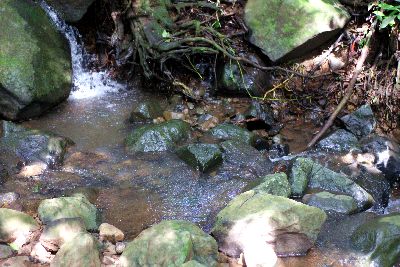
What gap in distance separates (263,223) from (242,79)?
262cm

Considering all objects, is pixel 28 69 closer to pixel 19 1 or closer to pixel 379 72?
pixel 19 1

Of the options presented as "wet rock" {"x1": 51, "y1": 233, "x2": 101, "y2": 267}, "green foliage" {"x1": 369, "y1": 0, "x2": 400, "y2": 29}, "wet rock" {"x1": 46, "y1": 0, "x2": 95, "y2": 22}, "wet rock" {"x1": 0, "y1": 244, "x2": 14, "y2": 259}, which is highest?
"green foliage" {"x1": 369, "y1": 0, "x2": 400, "y2": 29}

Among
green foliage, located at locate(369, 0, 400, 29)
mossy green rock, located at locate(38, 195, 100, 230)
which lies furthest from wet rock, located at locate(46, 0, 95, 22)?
green foliage, located at locate(369, 0, 400, 29)

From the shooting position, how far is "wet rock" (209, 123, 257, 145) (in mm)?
5270

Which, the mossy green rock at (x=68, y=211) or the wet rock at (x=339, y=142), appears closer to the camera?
the mossy green rock at (x=68, y=211)

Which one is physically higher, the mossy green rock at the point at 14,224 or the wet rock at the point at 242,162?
the mossy green rock at the point at 14,224

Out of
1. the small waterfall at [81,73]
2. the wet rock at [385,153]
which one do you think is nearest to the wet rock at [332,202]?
the wet rock at [385,153]

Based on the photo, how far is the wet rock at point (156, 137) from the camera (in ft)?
16.7

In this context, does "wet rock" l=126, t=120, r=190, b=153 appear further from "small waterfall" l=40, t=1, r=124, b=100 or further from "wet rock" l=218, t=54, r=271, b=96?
"small waterfall" l=40, t=1, r=124, b=100

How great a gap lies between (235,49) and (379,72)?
1735 millimetres

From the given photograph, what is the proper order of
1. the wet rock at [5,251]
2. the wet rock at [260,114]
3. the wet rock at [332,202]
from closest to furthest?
1. the wet rock at [5,251]
2. the wet rock at [332,202]
3. the wet rock at [260,114]

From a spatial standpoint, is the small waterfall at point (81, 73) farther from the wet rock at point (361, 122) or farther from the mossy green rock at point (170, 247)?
the mossy green rock at point (170, 247)

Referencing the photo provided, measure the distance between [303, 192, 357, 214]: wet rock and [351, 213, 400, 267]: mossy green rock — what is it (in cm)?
32

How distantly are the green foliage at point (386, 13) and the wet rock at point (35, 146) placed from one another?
12.2 feet
